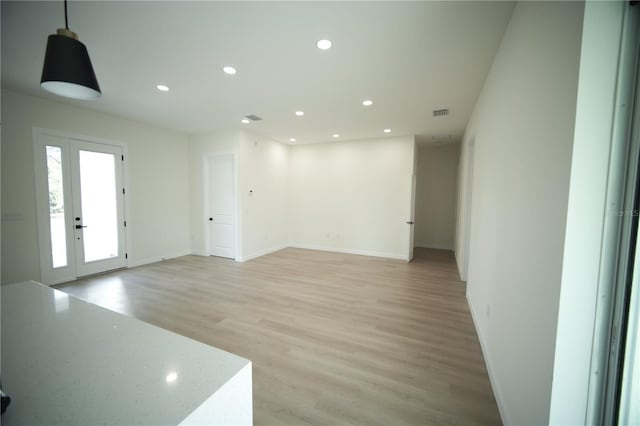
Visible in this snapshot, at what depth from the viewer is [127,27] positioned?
2113 millimetres

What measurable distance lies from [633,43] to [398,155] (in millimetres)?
4933

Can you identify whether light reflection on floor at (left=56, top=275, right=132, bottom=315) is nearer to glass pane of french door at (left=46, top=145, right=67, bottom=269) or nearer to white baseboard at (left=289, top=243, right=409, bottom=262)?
glass pane of french door at (left=46, top=145, right=67, bottom=269)

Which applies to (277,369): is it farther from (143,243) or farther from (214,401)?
(143,243)

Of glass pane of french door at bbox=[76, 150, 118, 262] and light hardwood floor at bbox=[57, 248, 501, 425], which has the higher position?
glass pane of french door at bbox=[76, 150, 118, 262]

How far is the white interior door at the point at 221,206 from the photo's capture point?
554 centimetres

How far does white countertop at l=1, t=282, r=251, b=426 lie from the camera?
62 cm

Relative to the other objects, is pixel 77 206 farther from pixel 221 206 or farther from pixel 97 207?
pixel 221 206

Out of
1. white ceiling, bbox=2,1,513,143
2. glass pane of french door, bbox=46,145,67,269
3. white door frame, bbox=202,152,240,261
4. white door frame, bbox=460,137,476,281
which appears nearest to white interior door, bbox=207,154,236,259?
white door frame, bbox=202,152,240,261

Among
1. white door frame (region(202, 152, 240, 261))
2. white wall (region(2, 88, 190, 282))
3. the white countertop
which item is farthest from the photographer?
white door frame (region(202, 152, 240, 261))

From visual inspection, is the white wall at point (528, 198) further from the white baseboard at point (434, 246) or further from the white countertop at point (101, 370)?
the white baseboard at point (434, 246)

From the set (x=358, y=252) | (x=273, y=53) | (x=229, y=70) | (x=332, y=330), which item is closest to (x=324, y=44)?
(x=273, y=53)

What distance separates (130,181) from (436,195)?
7516mm

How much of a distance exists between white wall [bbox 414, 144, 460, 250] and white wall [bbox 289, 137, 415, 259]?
188 cm

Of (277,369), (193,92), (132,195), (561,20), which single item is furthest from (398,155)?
(132,195)
